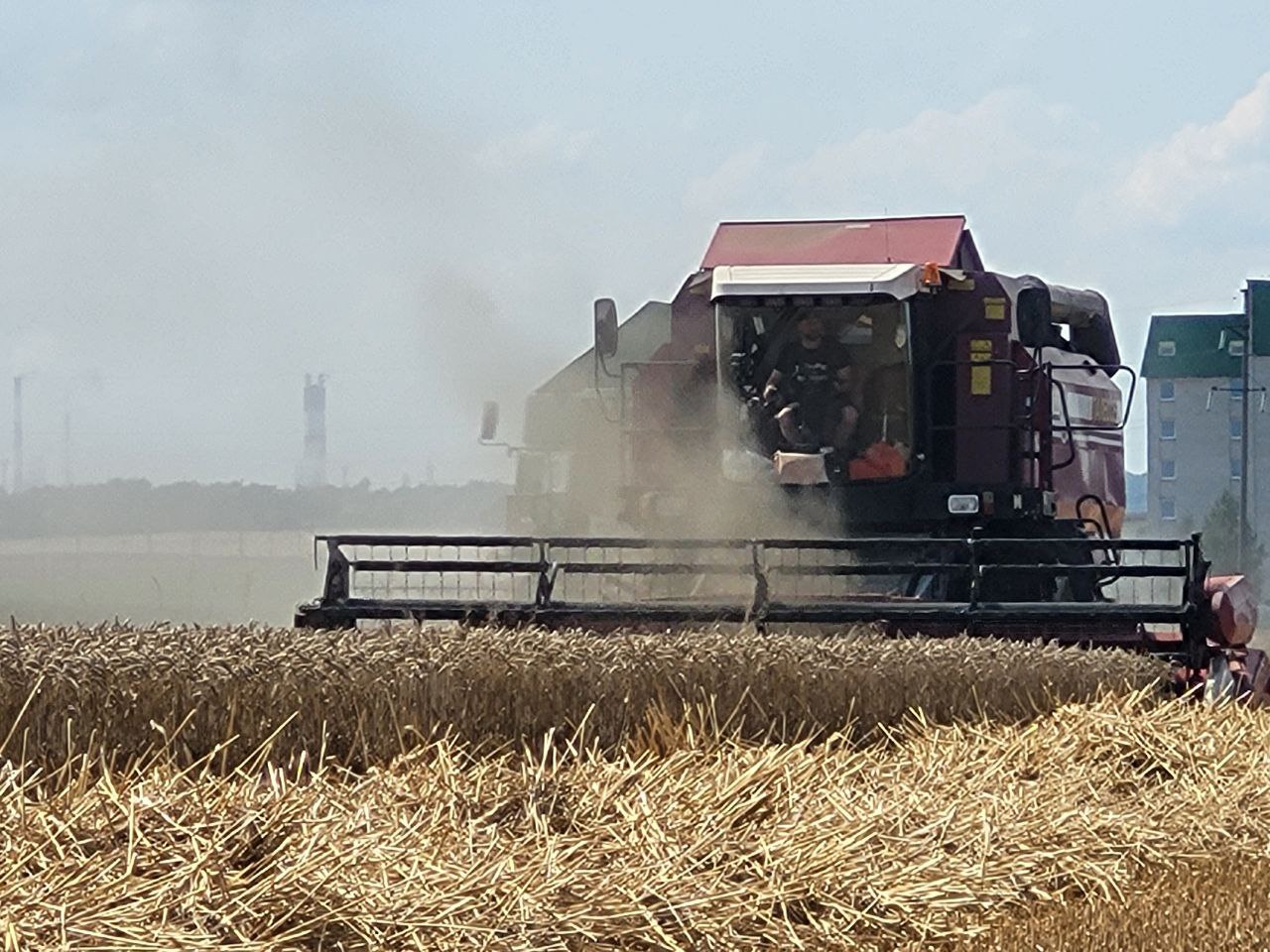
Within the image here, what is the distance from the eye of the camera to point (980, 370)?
1296cm

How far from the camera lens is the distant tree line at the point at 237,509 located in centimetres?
3350

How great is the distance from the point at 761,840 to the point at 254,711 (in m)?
1.64

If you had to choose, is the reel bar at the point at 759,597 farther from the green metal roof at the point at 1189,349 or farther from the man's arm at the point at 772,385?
the green metal roof at the point at 1189,349

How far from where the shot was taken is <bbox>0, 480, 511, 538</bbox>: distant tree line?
3350cm

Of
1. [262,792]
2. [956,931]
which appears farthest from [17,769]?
[956,931]

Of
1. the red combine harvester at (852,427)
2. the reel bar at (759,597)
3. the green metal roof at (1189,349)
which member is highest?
the green metal roof at (1189,349)

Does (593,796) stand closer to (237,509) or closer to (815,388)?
(815,388)

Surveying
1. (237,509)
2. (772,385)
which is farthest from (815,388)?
(237,509)

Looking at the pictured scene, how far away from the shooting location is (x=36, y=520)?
3478cm

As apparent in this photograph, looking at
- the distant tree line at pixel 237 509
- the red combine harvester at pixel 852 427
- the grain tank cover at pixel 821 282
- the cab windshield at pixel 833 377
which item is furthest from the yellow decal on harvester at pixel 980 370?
the distant tree line at pixel 237 509

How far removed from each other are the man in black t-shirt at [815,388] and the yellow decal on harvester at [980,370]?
672 mm

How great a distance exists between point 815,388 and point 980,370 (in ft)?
→ 3.05

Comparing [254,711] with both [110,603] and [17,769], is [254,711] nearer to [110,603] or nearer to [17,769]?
[17,769]

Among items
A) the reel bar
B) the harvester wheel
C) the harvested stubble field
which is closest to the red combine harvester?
the reel bar
